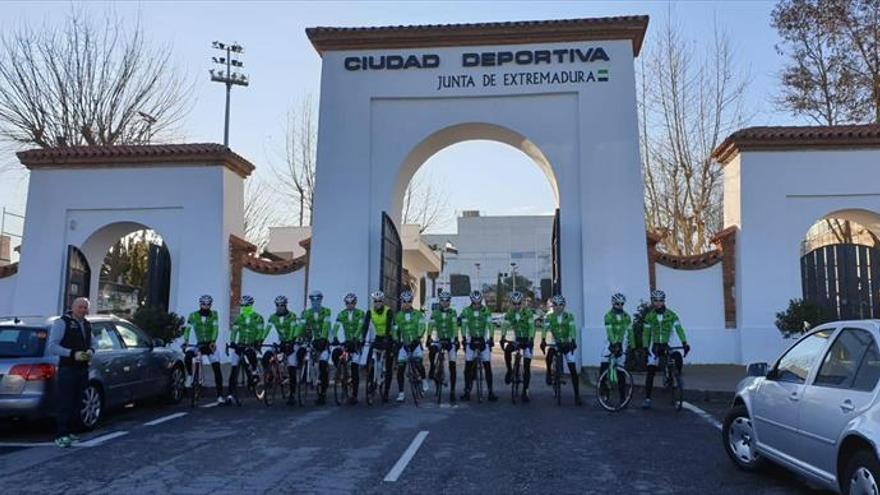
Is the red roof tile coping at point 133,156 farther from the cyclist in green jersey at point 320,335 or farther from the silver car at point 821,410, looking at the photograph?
the silver car at point 821,410

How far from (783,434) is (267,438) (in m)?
5.92

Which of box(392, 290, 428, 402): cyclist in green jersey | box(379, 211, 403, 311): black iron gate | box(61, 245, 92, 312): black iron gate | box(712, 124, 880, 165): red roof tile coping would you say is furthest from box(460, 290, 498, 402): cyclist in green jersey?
box(61, 245, 92, 312): black iron gate

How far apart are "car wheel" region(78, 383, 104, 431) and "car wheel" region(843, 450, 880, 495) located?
870cm

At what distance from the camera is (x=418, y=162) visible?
61.0 ft

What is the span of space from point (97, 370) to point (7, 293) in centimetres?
947

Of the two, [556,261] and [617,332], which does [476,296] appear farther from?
[556,261]

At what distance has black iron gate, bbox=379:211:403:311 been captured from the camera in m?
16.1

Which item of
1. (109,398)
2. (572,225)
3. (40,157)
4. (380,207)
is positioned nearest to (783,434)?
(109,398)

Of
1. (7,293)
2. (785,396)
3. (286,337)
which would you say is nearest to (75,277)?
(7,293)

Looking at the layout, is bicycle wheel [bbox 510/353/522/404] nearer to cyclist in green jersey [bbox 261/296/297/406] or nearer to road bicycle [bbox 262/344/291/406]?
cyclist in green jersey [bbox 261/296/297/406]

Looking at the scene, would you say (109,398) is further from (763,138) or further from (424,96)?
(763,138)

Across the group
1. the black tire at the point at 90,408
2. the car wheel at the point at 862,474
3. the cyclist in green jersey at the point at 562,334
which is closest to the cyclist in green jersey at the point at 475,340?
the cyclist in green jersey at the point at 562,334

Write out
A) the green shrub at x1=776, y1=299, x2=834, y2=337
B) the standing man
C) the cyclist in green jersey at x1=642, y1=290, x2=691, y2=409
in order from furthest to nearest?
the green shrub at x1=776, y1=299, x2=834, y2=337
the cyclist in green jersey at x1=642, y1=290, x2=691, y2=409
the standing man

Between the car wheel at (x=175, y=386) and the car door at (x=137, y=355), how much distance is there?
2.70ft
